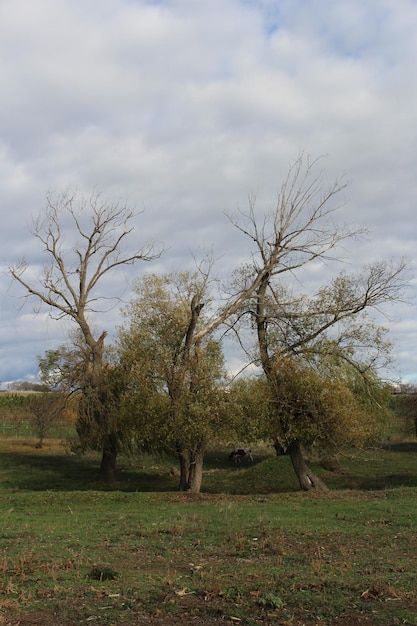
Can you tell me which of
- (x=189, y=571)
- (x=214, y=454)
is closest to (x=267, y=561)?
(x=189, y=571)

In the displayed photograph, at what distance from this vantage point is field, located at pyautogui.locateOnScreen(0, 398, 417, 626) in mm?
6660

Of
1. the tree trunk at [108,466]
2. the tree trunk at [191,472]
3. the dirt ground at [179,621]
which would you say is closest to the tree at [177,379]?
the tree trunk at [191,472]

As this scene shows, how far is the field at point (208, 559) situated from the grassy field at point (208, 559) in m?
0.02

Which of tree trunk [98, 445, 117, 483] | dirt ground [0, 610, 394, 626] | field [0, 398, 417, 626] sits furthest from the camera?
tree trunk [98, 445, 117, 483]

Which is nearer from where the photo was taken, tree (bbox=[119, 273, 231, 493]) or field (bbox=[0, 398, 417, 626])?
field (bbox=[0, 398, 417, 626])

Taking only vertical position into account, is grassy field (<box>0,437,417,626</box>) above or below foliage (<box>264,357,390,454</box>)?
below

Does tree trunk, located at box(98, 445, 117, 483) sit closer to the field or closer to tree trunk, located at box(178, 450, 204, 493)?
tree trunk, located at box(178, 450, 204, 493)

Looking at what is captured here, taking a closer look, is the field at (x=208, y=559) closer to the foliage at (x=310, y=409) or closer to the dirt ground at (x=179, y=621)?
the dirt ground at (x=179, y=621)

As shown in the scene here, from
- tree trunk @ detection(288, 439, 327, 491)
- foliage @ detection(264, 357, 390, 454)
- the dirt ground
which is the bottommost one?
the dirt ground

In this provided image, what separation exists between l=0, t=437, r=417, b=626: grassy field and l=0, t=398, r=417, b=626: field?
1.0 inches

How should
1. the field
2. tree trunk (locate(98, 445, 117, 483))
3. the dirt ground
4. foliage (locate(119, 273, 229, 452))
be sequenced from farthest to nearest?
tree trunk (locate(98, 445, 117, 483))
foliage (locate(119, 273, 229, 452))
the field
the dirt ground

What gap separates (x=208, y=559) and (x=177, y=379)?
11.8 metres

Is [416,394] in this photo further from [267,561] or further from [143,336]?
[267,561]

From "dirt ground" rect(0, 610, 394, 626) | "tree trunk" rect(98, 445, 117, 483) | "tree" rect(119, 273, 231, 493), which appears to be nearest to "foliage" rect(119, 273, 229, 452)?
"tree" rect(119, 273, 231, 493)
